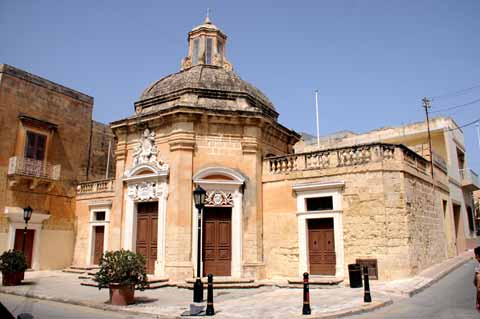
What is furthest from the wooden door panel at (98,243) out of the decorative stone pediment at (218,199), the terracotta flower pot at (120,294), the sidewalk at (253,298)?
the terracotta flower pot at (120,294)

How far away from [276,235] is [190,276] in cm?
345

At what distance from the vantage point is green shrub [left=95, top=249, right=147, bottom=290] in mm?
9914

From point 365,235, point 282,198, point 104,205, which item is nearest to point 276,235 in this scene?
point 282,198

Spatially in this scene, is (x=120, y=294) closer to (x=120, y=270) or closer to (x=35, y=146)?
(x=120, y=270)

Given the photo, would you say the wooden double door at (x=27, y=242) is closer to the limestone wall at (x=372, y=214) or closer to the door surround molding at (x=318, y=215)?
the limestone wall at (x=372, y=214)

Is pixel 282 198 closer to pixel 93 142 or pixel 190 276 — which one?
pixel 190 276

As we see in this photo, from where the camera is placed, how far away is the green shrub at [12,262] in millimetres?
13434

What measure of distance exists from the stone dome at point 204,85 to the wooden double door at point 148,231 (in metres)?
4.59

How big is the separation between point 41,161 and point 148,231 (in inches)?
335

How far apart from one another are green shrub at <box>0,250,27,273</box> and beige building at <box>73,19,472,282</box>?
3238 mm

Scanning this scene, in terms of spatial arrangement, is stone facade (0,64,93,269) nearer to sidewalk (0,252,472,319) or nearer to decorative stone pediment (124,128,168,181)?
sidewalk (0,252,472,319)

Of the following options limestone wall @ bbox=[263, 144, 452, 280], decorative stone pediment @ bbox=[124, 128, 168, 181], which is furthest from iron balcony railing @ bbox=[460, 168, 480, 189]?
decorative stone pediment @ bbox=[124, 128, 168, 181]

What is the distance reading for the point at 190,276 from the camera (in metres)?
13.4

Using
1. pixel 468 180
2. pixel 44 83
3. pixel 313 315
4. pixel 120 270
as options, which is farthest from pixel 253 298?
pixel 468 180
